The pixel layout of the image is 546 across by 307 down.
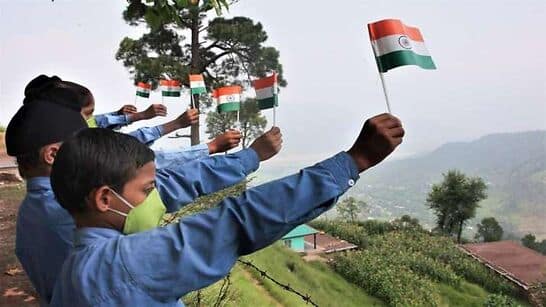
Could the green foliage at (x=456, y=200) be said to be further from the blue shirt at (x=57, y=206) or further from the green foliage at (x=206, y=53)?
the blue shirt at (x=57, y=206)

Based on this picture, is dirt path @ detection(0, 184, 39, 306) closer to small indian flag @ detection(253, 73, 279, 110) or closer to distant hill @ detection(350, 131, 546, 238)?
small indian flag @ detection(253, 73, 279, 110)

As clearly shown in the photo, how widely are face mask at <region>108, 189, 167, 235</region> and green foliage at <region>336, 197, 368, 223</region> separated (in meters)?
6.93

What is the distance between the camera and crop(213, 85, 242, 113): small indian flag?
2.16 metres

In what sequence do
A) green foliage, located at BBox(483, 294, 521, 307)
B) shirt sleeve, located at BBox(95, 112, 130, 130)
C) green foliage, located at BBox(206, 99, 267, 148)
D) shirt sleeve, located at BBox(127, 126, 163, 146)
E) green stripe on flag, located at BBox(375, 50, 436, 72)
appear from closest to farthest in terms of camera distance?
1. green stripe on flag, located at BBox(375, 50, 436, 72)
2. shirt sleeve, located at BBox(127, 126, 163, 146)
3. shirt sleeve, located at BBox(95, 112, 130, 130)
4. green foliage, located at BBox(206, 99, 267, 148)
5. green foliage, located at BBox(483, 294, 521, 307)

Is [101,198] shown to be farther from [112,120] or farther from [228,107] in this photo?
[228,107]

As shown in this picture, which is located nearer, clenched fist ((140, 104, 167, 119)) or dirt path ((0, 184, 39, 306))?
clenched fist ((140, 104, 167, 119))

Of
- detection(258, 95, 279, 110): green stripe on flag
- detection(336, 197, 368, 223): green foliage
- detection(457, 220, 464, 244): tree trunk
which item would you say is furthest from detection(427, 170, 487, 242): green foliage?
detection(258, 95, 279, 110): green stripe on flag

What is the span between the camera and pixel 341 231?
748 centimetres

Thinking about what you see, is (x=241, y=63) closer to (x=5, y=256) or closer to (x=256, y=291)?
(x=256, y=291)

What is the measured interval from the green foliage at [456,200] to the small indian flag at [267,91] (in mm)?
6607

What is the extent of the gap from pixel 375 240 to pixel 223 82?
341 cm

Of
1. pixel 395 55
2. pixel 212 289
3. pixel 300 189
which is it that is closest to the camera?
→ pixel 300 189

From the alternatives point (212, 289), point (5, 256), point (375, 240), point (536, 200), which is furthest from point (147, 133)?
point (536, 200)

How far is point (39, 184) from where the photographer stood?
29.5 inches
